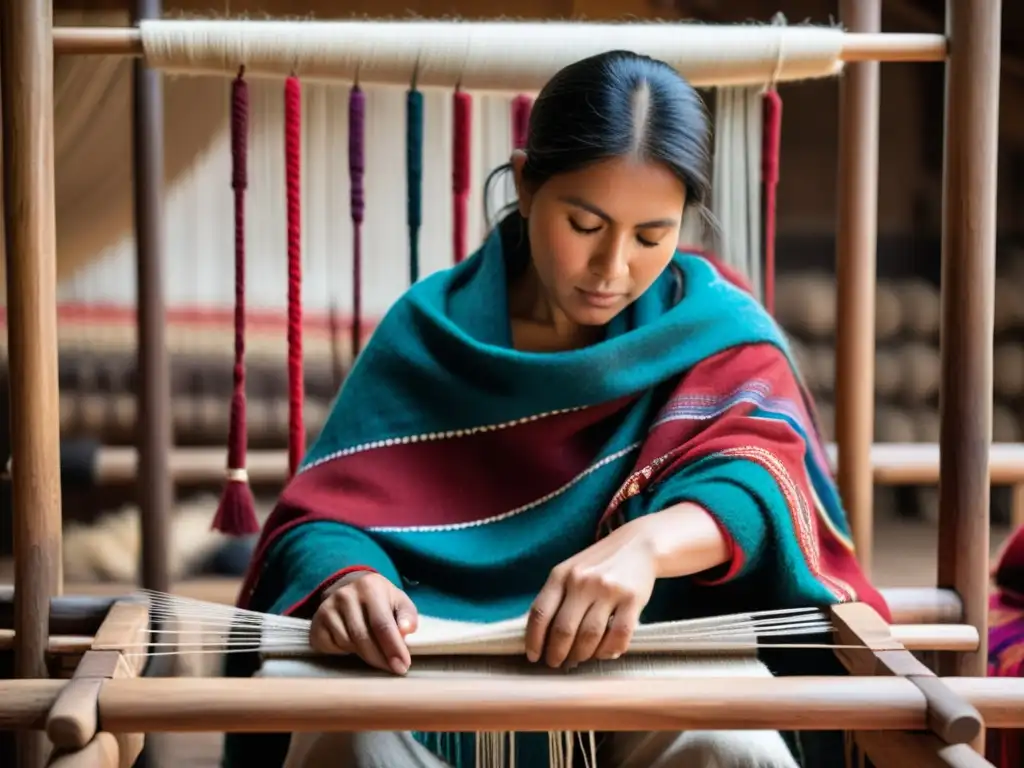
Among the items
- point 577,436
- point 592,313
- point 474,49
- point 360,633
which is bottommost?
point 360,633

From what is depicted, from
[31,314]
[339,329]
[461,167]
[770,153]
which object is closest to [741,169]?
[770,153]

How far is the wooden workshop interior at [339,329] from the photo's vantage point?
774 mm

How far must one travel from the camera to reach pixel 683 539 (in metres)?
0.89

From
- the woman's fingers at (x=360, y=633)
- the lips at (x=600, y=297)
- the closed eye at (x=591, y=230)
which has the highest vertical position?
the closed eye at (x=591, y=230)

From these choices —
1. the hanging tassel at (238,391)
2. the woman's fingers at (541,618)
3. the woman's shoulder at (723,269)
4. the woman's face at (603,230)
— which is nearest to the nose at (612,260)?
the woman's face at (603,230)

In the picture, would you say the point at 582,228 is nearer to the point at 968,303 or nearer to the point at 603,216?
the point at 603,216

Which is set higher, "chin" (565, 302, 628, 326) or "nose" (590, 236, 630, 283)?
"nose" (590, 236, 630, 283)

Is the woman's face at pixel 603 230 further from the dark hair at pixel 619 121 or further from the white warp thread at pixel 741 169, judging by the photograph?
the white warp thread at pixel 741 169

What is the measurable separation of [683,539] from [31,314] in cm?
58

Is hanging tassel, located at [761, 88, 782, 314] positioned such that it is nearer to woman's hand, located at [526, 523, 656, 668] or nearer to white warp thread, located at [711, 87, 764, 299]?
white warp thread, located at [711, 87, 764, 299]

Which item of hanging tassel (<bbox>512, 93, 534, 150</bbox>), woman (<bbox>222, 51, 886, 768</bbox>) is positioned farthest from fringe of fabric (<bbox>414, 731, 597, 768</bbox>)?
hanging tassel (<bbox>512, 93, 534, 150</bbox>)

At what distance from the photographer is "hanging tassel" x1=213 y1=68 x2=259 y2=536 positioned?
1147mm

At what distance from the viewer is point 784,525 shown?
3.07ft

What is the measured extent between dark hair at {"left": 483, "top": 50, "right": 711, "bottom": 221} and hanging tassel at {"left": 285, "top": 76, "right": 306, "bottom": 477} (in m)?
0.28
